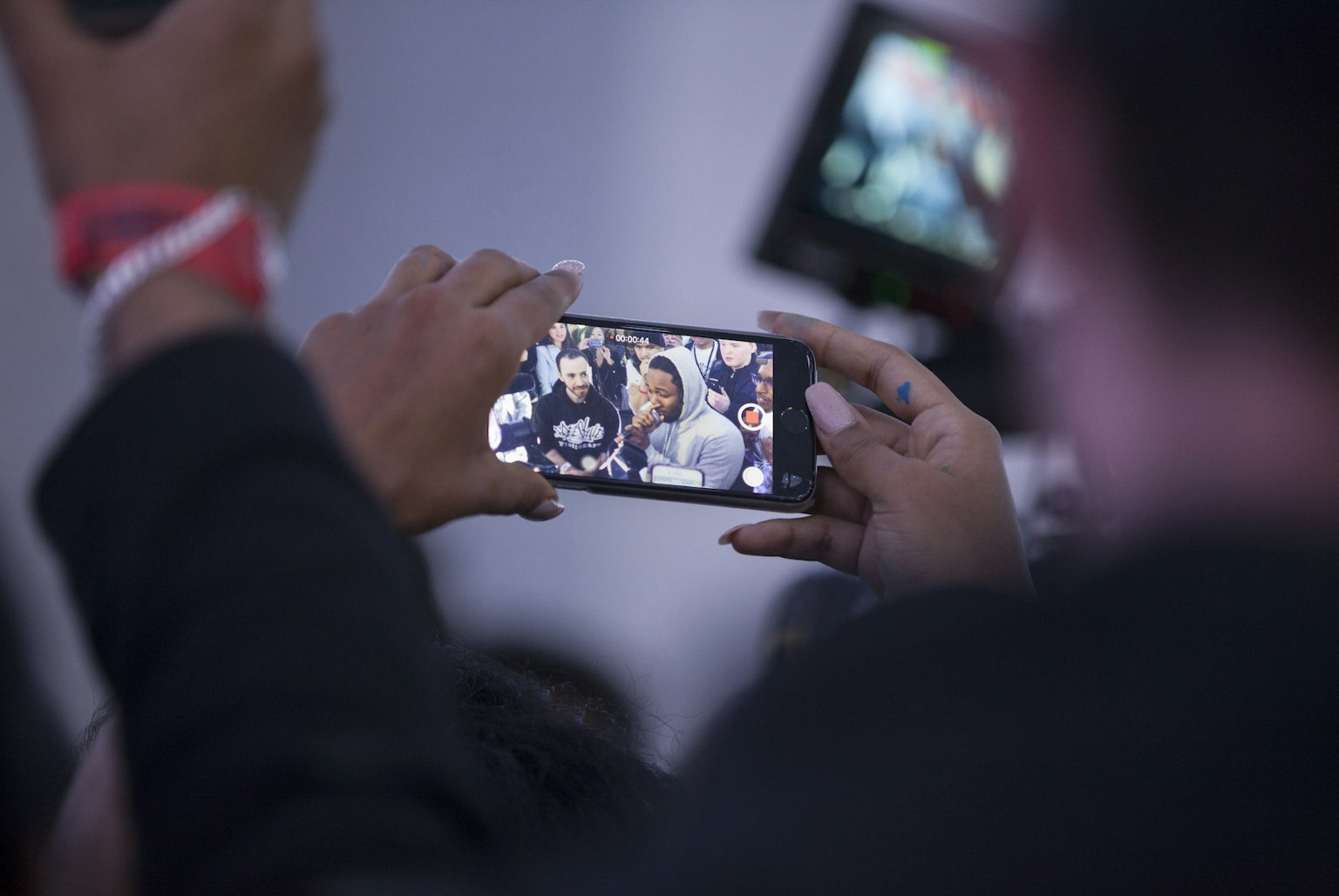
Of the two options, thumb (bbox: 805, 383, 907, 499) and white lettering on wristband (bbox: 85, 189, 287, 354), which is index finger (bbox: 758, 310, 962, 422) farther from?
white lettering on wristband (bbox: 85, 189, 287, 354)

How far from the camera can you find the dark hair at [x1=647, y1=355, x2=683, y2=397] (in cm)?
96

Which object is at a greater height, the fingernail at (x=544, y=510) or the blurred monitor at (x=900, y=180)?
the blurred monitor at (x=900, y=180)

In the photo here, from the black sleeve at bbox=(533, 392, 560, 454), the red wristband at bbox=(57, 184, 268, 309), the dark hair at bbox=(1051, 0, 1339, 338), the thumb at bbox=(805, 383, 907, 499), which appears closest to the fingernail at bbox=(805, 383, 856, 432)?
the thumb at bbox=(805, 383, 907, 499)

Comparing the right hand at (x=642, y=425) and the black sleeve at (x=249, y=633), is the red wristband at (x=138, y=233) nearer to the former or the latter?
the black sleeve at (x=249, y=633)

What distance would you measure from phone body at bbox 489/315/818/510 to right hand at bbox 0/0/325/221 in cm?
50

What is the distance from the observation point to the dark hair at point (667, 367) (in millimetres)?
958

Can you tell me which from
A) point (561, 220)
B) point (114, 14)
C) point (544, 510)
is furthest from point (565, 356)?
point (561, 220)

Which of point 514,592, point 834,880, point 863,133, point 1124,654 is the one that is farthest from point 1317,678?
point 514,592

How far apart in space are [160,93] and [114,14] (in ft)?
0.16

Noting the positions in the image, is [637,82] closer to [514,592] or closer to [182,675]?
[514,592]

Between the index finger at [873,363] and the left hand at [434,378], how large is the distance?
273 mm

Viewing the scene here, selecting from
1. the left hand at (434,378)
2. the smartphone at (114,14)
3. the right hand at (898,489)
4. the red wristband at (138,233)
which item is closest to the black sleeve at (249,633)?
the red wristband at (138,233)

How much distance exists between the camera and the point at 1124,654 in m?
0.33

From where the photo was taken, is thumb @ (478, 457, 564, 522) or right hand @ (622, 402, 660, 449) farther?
right hand @ (622, 402, 660, 449)
